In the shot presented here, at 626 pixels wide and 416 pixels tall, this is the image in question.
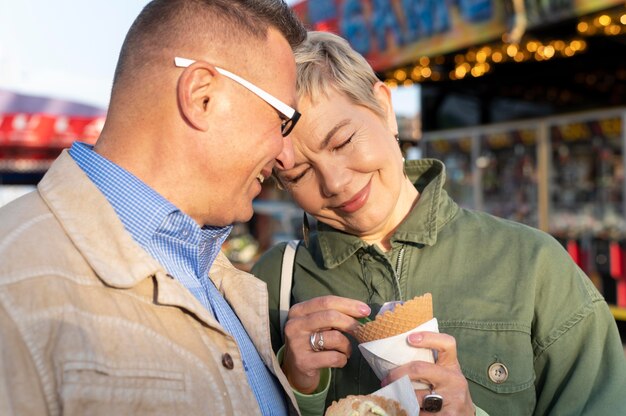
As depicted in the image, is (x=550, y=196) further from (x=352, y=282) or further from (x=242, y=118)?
(x=242, y=118)

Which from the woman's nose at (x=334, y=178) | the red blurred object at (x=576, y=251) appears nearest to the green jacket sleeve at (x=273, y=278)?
the woman's nose at (x=334, y=178)

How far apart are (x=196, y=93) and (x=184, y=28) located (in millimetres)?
190

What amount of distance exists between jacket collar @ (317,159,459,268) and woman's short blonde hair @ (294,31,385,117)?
36cm

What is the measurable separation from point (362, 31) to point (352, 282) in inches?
322

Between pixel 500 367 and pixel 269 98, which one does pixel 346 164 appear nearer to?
pixel 269 98

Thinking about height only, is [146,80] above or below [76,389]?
above

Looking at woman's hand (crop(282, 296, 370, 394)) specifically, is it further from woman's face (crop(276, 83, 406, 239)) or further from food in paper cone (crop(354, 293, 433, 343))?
woman's face (crop(276, 83, 406, 239))

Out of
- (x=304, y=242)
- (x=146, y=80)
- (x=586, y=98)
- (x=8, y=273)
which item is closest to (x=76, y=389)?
(x=8, y=273)

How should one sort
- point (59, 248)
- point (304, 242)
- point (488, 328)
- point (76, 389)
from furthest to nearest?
point (304, 242) < point (488, 328) < point (59, 248) < point (76, 389)

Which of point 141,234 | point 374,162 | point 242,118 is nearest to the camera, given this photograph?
point 141,234

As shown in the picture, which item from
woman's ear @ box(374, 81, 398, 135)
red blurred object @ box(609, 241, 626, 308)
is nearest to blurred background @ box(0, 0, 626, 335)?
red blurred object @ box(609, 241, 626, 308)

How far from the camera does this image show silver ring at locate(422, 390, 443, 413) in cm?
171

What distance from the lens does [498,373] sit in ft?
6.88

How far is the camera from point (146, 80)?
1.69 m
